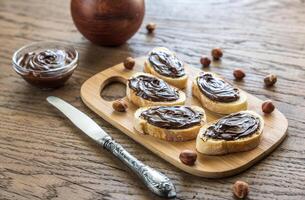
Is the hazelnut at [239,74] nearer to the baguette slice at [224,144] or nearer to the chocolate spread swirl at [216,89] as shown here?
the chocolate spread swirl at [216,89]

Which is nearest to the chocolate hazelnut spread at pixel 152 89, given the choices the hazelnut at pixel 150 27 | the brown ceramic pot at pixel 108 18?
the brown ceramic pot at pixel 108 18

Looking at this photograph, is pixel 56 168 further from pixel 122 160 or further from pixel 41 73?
pixel 41 73

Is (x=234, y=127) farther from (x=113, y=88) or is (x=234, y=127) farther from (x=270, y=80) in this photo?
(x=113, y=88)

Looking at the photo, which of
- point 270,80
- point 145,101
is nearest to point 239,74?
point 270,80

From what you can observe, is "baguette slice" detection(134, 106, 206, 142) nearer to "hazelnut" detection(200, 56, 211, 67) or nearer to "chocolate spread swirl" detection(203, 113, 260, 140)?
"chocolate spread swirl" detection(203, 113, 260, 140)

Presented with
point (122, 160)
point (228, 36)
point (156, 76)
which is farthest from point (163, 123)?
point (228, 36)

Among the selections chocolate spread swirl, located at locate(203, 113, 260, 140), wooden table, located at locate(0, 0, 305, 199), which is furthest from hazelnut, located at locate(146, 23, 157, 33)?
chocolate spread swirl, located at locate(203, 113, 260, 140)

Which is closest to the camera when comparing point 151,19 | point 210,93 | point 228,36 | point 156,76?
point 210,93
